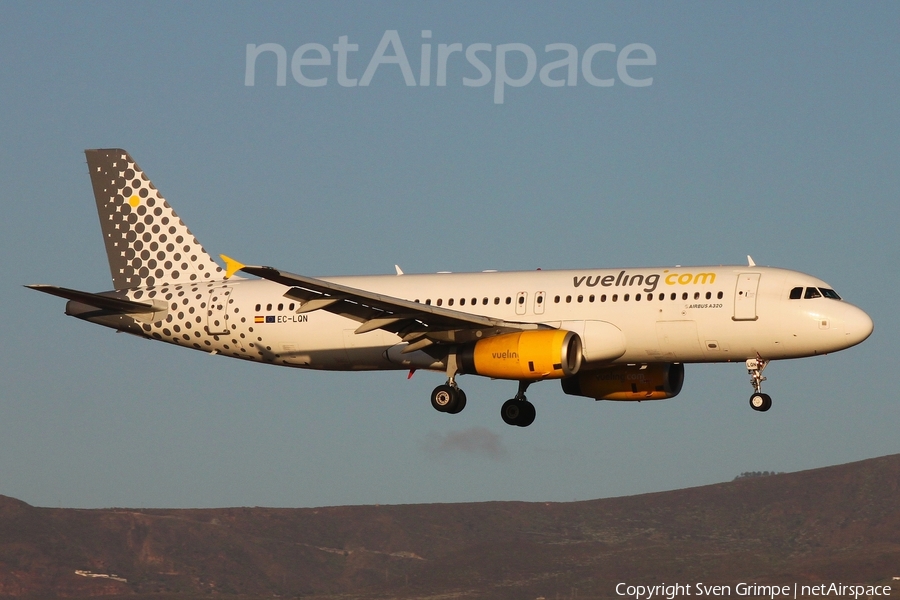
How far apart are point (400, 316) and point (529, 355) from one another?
4771 mm

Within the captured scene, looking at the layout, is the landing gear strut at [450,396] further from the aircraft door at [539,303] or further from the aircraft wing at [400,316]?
the aircraft door at [539,303]

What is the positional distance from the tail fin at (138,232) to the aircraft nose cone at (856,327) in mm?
25230

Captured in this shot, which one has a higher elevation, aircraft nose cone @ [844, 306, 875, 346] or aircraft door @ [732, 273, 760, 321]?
aircraft door @ [732, 273, 760, 321]

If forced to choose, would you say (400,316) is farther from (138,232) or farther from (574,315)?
(138,232)

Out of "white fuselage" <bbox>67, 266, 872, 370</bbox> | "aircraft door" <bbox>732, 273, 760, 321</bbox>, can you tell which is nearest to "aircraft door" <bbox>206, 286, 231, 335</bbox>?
"white fuselage" <bbox>67, 266, 872, 370</bbox>

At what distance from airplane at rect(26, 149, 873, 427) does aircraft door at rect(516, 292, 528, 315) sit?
0.05 meters

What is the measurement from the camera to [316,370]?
5875cm

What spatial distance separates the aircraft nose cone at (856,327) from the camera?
50312 mm

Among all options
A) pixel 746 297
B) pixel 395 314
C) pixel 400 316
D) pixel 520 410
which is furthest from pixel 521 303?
pixel 746 297

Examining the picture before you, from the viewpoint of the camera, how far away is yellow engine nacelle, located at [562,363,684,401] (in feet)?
187

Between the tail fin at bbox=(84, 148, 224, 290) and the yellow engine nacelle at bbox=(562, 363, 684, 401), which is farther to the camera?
the tail fin at bbox=(84, 148, 224, 290)

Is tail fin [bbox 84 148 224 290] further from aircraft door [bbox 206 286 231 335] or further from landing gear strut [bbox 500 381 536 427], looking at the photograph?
landing gear strut [bbox 500 381 536 427]

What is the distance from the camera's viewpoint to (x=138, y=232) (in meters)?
63.0

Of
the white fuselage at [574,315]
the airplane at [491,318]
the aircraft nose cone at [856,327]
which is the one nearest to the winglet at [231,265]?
the airplane at [491,318]
